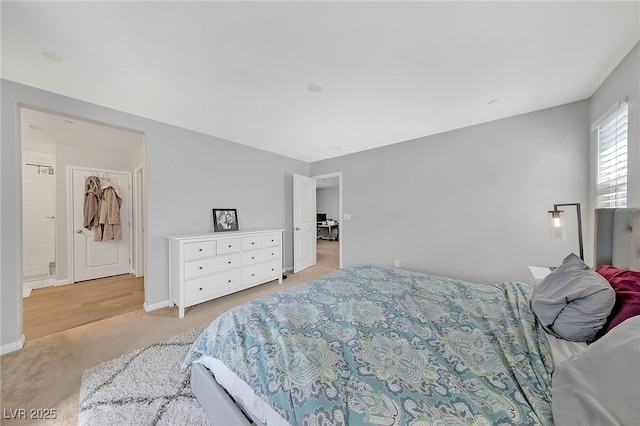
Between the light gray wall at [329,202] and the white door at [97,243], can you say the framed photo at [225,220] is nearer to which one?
the white door at [97,243]

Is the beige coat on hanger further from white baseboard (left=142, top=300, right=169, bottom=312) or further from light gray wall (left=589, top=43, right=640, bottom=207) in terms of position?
light gray wall (left=589, top=43, right=640, bottom=207)

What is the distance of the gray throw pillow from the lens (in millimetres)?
1015

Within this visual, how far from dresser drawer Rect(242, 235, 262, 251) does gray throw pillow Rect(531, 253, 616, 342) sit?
3050mm

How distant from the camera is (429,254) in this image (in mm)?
3256

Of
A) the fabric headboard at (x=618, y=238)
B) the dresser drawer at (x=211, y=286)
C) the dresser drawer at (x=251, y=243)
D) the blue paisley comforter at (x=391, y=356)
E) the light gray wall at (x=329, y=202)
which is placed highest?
the light gray wall at (x=329, y=202)

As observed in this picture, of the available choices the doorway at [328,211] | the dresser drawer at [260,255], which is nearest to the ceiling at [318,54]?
the dresser drawer at [260,255]

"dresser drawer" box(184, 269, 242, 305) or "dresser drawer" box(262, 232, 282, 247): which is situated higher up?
"dresser drawer" box(262, 232, 282, 247)

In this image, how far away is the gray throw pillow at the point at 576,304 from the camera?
101 centimetres

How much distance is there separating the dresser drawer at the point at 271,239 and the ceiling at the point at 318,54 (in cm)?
182

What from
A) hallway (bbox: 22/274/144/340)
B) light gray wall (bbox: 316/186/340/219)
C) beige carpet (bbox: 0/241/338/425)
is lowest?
beige carpet (bbox: 0/241/338/425)

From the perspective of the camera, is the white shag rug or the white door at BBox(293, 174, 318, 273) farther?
the white door at BBox(293, 174, 318, 273)

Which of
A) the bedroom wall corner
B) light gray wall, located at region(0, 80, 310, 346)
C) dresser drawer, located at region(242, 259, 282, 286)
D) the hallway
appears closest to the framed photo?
light gray wall, located at region(0, 80, 310, 346)

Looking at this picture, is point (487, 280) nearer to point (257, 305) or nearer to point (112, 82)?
point (257, 305)

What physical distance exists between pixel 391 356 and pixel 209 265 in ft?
8.25
